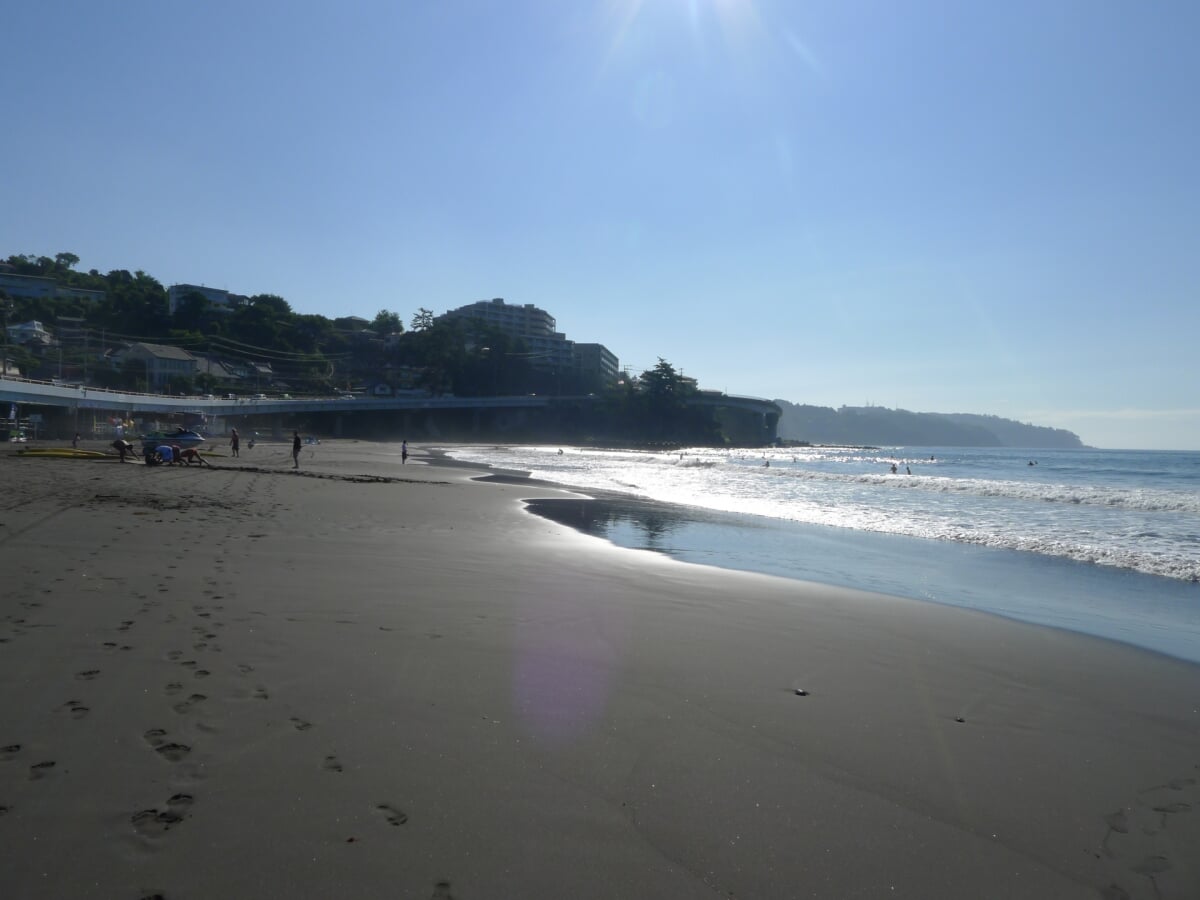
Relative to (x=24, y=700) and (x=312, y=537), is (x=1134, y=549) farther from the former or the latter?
(x=24, y=700)

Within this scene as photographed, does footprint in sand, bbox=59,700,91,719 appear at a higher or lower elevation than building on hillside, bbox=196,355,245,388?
lower

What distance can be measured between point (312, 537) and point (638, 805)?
8.86 meters

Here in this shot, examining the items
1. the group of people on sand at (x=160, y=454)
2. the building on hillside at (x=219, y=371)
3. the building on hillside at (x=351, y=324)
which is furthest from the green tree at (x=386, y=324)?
the group of people on sand at (x=160, y=454)

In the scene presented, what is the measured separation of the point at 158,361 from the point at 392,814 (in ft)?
336

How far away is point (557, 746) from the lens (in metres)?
3.88

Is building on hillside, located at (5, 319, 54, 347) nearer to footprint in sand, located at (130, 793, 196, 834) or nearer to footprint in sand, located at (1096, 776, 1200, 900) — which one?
footprint in sand, located at (130, 793, 196, 834)

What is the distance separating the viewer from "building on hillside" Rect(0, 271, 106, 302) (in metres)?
107

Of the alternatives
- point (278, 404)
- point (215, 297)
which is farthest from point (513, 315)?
point (278, 404)

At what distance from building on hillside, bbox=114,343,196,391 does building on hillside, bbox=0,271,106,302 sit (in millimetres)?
27079

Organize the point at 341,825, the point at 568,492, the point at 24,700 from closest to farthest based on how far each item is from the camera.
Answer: the point at 341,825 → the point at 24,700 → the point at 568,492

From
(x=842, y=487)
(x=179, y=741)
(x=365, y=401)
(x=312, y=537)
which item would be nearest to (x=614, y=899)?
(x=179, y=741)

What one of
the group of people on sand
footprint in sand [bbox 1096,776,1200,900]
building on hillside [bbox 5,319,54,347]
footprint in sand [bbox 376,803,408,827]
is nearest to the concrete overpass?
building on hillside [bbox 5,319,54,347]

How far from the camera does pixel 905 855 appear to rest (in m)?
3.05

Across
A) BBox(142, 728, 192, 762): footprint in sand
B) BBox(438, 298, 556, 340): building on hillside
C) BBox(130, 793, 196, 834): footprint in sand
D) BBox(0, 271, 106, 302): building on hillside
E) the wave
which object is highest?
BBox(438, 298, 556, 340): building on hillside
